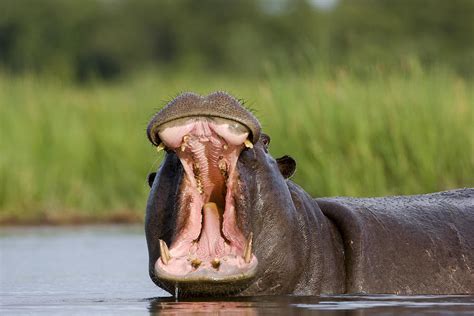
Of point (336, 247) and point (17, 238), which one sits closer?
point (336, 247)

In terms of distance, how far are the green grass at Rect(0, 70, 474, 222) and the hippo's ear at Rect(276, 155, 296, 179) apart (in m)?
5.66

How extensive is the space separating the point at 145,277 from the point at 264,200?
214 cm

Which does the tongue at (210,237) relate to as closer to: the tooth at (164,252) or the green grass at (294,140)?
the tooth at (164,252)

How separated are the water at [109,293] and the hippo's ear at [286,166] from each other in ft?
1.81

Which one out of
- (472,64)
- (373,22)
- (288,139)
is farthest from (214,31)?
(288,139)

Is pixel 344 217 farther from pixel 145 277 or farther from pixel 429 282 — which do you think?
pixel 145 277

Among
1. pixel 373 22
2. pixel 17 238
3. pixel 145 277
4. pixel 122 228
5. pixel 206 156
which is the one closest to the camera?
pixel 206 156

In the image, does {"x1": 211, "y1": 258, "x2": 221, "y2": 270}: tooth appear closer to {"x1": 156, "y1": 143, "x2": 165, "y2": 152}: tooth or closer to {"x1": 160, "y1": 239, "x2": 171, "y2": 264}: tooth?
{"x1": 160, "y1": 239, "x2": 171, "y2": 264}: tooth

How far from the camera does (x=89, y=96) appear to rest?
51.7ft

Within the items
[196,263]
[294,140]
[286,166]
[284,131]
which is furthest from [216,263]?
[284,131]

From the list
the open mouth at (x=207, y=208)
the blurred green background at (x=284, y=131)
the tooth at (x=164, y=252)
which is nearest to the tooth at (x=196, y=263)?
the open mouth at (x=207, y=208)

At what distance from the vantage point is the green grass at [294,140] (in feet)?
37.5

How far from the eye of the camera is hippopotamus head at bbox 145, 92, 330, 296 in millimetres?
4875

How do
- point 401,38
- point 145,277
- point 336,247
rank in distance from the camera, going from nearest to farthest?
point 336,247 < point 145,277 < point 401,38
